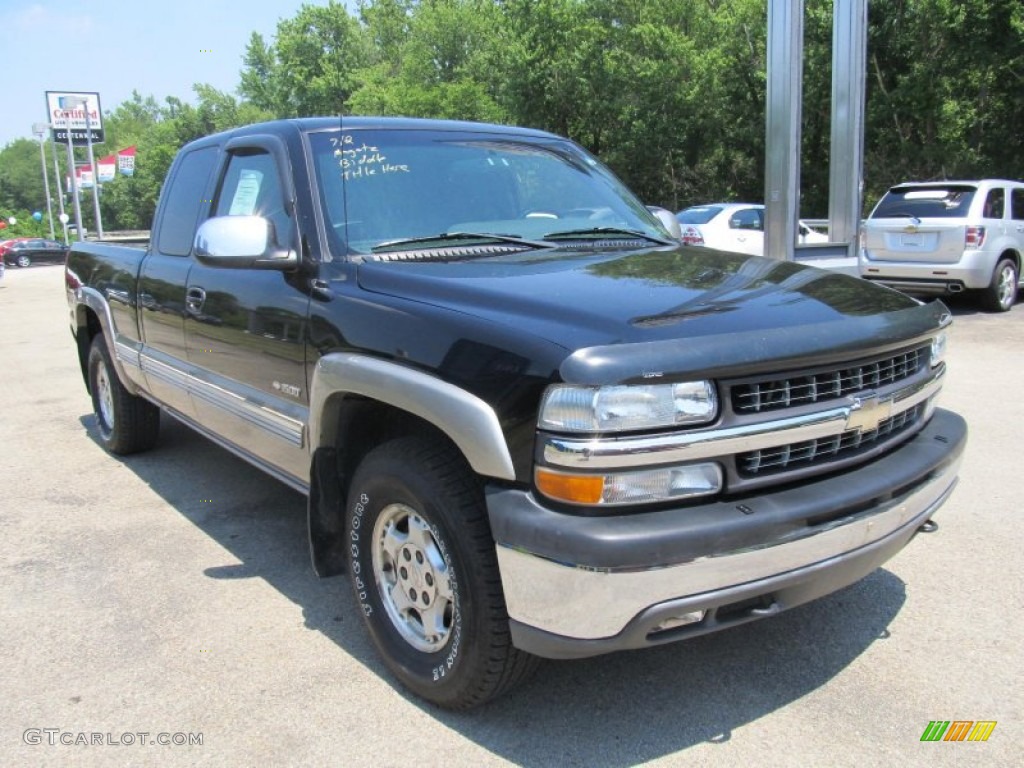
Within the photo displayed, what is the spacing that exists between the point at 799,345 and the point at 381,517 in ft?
4.61

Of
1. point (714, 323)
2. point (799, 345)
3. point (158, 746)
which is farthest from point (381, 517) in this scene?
point (799, 345)

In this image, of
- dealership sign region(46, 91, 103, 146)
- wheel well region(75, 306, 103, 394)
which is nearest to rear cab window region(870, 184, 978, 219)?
wheel well region(75, 306, 103, 394)

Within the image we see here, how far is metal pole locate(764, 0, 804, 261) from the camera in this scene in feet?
39.8

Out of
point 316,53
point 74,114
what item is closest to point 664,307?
point 74,114

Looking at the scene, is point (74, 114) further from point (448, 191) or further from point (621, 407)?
point (621, 407)

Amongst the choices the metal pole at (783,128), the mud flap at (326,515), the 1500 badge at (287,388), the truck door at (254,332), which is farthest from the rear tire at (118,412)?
the metal pole at (783,128)

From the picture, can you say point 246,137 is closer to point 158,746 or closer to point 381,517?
point 381,517

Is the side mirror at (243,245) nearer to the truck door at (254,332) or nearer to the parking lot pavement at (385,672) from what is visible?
the truck door at (254,332)

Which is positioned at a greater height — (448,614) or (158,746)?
(448,614)

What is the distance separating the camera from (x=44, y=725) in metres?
2.72

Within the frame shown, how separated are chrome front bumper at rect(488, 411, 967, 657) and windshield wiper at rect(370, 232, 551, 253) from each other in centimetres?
123

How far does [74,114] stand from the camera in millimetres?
41406

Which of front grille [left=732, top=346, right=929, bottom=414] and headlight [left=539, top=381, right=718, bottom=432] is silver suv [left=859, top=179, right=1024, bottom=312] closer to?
front grille [left=732, top=346, right=929, bottom=414]

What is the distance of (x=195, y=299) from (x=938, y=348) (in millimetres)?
3145
